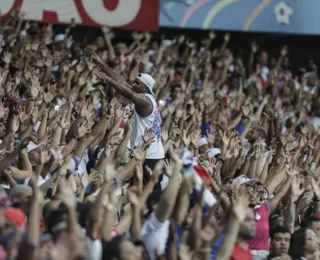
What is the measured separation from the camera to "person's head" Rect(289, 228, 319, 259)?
7.72 m

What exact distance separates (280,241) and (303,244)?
0.60ft

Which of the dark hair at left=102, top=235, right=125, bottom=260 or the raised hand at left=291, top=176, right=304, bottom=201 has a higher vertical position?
the dark hair at left=102, top=235, right=125, bottom=260

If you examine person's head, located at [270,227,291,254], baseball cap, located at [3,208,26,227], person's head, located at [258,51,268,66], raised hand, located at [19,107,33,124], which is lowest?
person's head, located at [258,51,268,66]

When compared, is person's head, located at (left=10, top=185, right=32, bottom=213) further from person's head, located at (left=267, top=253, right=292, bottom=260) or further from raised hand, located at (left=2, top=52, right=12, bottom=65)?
raised hand, located at (left=2, top=52, right=12, bottom=65)

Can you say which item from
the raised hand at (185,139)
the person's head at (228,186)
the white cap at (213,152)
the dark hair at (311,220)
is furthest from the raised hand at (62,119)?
the dark hair at (311,220)

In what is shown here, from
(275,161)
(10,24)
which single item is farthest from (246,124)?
(10,24)

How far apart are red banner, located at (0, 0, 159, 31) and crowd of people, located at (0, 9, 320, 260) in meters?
0.25

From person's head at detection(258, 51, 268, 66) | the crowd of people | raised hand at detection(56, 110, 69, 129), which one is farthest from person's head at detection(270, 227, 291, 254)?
person's head at detection(258, 51, 268, 66)

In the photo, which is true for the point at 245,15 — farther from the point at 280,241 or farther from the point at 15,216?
the point at 15,216

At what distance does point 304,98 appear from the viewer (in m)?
16.6

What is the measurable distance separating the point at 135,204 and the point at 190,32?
12.3m

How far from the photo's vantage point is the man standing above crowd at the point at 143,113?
10078mm

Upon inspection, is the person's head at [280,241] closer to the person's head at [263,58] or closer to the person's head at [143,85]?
the person's head at [143,85]

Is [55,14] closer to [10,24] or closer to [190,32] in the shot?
[10,24]
